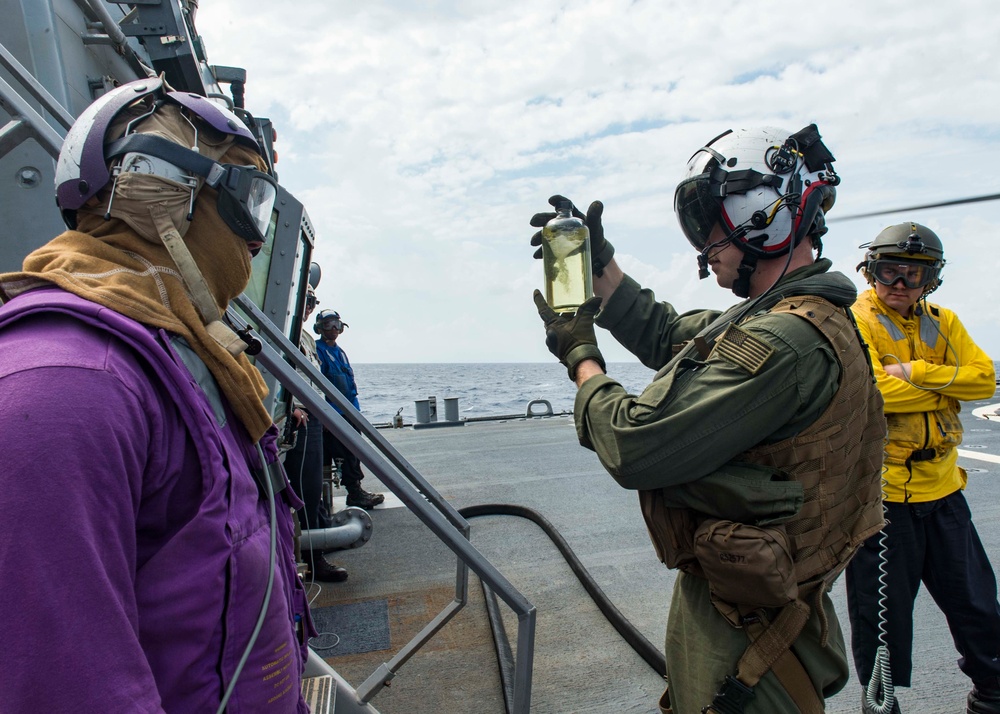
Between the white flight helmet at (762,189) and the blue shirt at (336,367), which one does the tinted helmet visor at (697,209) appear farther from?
the blue shirt at (336,367)

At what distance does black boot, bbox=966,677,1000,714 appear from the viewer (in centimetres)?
292

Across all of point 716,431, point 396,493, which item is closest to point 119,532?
point 396,493

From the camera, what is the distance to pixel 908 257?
11.0 ft

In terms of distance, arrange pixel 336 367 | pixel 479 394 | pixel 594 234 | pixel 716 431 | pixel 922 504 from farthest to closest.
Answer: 1. pixel 479 394
2. pixel 336 367
3. pixel 922 504
4. pixel 594 234
5. pixel 716 431

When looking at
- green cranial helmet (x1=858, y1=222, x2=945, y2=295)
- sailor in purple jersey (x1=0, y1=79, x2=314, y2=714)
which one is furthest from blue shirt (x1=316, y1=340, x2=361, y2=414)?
sailor in purple jersey (x1=0, y1=79, x2=314, y2=714)

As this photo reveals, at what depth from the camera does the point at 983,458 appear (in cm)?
819

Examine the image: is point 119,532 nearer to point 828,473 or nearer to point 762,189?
point 828,473

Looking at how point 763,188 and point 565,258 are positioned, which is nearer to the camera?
point 763,188

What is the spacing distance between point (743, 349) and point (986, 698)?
7.87ft

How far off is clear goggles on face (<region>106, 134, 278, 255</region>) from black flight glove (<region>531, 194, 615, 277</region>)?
134 centimetres

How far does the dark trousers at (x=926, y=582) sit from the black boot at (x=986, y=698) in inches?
1.3

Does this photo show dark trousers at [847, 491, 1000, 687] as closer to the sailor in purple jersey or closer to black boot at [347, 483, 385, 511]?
the sailor in purple jersey

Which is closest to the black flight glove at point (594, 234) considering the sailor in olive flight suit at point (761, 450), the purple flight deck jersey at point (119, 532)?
the sailor in olive flight suit at point (761, 450)

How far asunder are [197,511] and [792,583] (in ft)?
5.14
